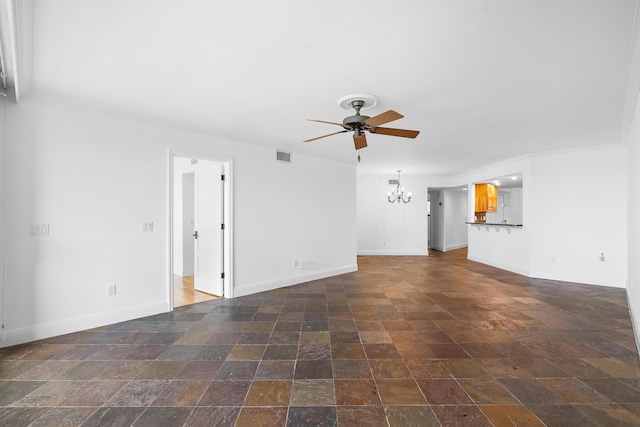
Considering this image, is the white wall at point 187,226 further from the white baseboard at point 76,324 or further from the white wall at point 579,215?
the white wall at point 579,215

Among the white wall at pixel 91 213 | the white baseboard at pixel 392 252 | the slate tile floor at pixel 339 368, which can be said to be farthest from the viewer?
the white baseboard at pixel 392 252

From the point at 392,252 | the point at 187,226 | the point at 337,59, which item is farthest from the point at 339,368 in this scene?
the point at 392,252

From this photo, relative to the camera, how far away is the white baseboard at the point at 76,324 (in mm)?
2772

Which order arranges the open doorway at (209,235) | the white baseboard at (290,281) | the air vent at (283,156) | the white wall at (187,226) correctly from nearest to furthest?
the open doorway at (209,235), the white baseboard at (290,281), the air vent at (283,156), the white wall at (187,226)

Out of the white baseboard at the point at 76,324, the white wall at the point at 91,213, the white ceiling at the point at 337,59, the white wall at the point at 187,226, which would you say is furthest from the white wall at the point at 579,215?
the white wall at the point at 187,226

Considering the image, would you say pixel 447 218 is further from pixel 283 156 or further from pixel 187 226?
pixel 187 226

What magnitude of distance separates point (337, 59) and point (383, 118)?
0.67 meters

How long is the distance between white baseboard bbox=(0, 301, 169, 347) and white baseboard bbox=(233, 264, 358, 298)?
115 centimetres

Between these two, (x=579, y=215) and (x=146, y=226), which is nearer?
(x=146, y=226)

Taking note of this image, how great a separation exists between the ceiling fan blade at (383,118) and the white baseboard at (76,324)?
3.44 metres

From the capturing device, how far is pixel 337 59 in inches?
85.4

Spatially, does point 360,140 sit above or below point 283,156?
below

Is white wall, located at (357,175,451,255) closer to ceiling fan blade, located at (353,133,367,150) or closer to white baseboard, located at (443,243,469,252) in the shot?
white baseboard, located at (443,243,469,252)

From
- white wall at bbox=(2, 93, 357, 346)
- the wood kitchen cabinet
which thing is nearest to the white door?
white wall at bbox=(2, 93, 357, 346)
